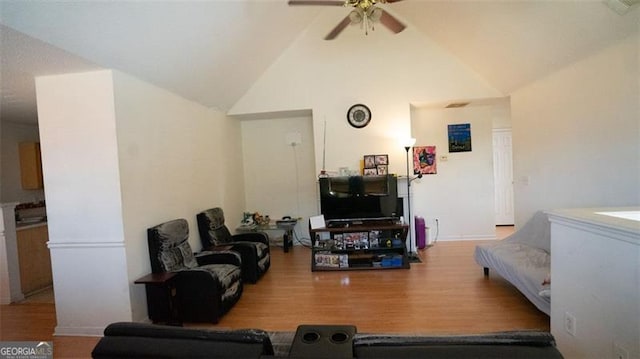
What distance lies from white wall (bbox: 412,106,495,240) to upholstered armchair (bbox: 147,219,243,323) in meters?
3.46

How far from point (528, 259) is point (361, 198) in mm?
2075

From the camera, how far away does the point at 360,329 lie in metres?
2.36

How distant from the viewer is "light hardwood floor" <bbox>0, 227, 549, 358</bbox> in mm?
2379

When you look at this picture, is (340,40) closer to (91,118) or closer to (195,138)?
(195,138)

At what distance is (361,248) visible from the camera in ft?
12.8

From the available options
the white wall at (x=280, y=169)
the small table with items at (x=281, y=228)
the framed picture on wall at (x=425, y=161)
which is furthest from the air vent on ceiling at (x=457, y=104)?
the small table with items at (x=281, y=228)

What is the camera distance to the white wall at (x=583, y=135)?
2303mm

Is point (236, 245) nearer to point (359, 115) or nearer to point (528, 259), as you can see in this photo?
point (359, 115)

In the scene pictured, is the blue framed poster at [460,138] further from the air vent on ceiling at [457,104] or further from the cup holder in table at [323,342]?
the cup holder in table at [323,342]

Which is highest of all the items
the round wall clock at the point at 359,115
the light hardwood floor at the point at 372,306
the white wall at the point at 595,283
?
the round wall clock at the point at 359,115

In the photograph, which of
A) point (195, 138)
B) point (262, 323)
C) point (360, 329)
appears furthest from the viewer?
point (195, 138)

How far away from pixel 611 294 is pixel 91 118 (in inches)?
152

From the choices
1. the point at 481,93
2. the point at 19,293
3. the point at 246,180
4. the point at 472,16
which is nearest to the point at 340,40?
the point at 472,16

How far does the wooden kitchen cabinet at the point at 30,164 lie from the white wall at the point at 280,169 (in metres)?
3.00
